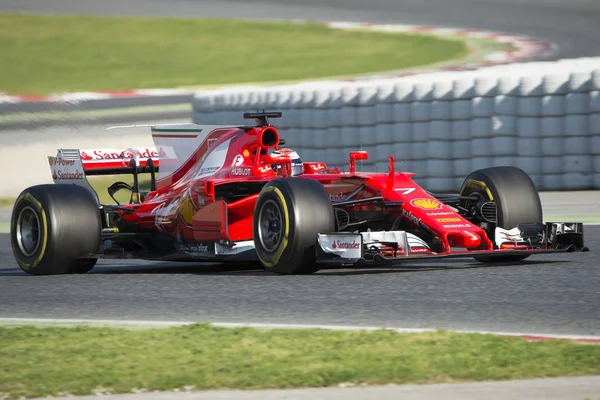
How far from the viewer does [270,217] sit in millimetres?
9961

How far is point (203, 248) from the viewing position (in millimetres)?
10734

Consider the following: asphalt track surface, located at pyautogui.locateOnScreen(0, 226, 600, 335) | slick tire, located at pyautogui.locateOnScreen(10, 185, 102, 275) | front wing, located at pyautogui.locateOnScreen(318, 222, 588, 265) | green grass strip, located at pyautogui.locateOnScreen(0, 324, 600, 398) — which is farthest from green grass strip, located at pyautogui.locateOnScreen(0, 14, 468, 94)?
green grass strip, located at pyautogui.locateOnScreen(0, 324, 600, 398)

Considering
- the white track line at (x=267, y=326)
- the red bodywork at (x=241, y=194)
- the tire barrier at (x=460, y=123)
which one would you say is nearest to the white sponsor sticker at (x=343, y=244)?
the red bodywork at (x=241, y=194)

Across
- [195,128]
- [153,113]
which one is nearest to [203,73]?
[153,113]

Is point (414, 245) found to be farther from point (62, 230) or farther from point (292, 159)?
point (62, 230)

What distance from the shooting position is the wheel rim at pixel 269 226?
988 centimetres

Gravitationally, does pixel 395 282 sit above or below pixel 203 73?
below

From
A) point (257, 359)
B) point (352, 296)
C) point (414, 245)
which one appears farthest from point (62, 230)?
point (257, 359)

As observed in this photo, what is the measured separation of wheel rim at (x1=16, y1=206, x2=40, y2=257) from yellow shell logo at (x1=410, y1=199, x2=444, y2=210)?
326 cm

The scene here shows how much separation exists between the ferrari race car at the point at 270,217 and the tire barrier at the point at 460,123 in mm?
6718

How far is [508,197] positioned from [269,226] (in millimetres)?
2079

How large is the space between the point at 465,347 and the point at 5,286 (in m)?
4.96

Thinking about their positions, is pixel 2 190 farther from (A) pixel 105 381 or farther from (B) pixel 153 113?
(A) pixel 105 381

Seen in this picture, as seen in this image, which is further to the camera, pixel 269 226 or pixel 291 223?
pixel 269 226
